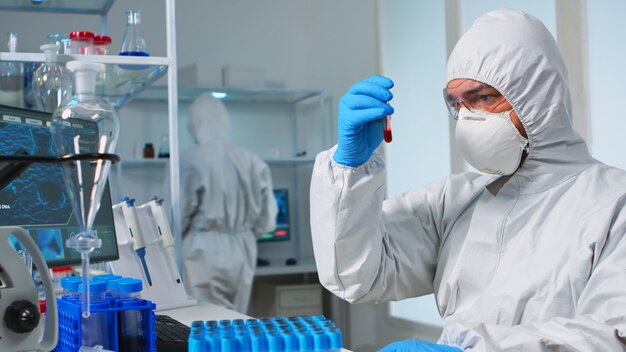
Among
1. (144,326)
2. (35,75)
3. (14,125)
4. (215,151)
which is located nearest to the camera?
(144,326)

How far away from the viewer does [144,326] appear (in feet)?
3.81

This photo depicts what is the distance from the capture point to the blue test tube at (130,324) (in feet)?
3.75

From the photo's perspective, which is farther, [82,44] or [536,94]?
[82,44]

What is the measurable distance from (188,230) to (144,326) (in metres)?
3.32

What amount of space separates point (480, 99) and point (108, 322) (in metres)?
0.90

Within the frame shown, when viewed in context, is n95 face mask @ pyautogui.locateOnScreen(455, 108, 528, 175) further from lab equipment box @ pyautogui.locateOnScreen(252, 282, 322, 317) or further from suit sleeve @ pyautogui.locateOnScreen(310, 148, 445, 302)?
lab equipment box @ pyautogui.locateOnScreen(252, 282, 322, 317)

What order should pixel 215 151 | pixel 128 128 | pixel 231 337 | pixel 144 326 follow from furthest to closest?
pixel 128 128, pixel 215 151, pixel 144 326, pixel 231 337

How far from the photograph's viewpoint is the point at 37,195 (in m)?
1.53

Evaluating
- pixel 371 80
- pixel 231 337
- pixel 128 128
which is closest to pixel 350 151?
pixel 371 80

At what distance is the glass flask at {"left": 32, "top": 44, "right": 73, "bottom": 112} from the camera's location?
191 centimetres

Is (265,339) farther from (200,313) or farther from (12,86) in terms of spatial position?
(12,86)

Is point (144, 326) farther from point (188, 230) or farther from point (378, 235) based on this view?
point (188, 230)

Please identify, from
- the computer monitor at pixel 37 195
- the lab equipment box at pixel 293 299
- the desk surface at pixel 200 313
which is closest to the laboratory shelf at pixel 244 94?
the lab equipment box at pixel 293 299

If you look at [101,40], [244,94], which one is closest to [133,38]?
[101,40]
